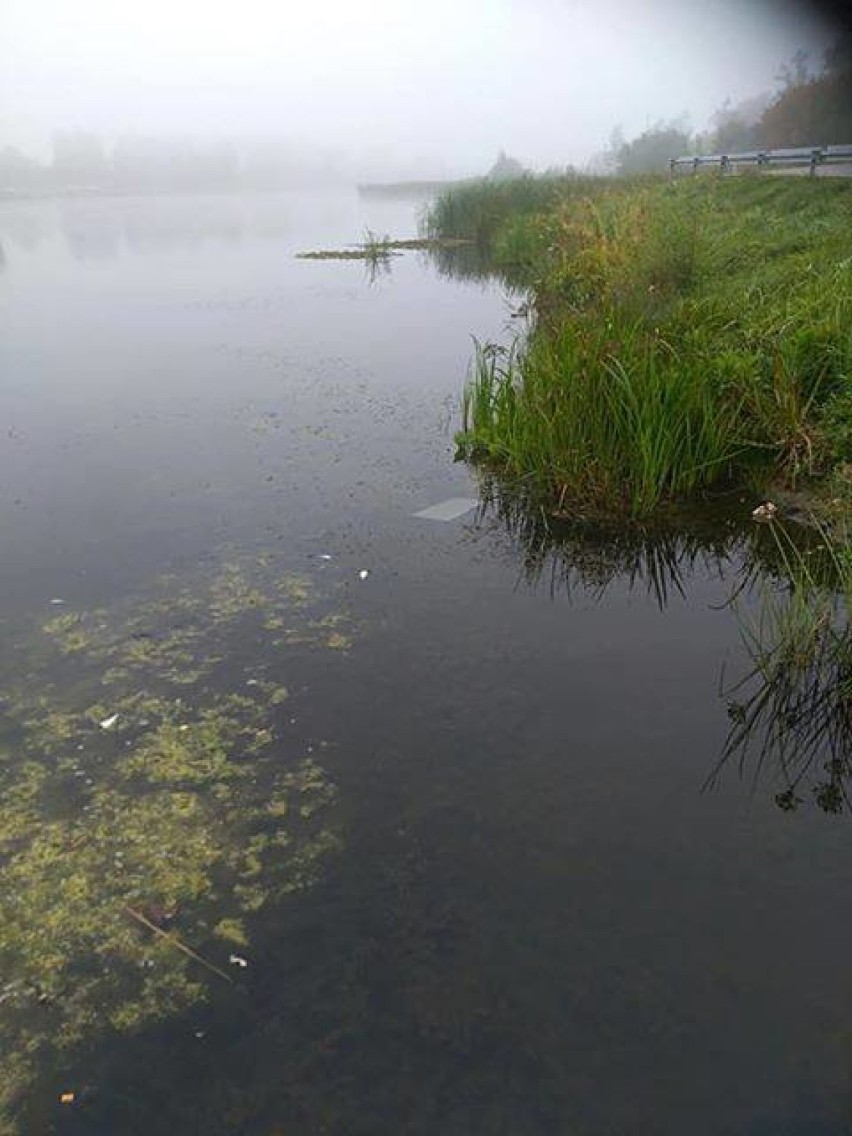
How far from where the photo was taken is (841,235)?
10359mm

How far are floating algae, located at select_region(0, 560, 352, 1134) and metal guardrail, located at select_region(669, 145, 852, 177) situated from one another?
56.9 feet

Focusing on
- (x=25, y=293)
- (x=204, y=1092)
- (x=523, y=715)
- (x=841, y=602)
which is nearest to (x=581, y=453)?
(x=841, y=602)

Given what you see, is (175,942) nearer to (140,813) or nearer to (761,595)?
(140,813)

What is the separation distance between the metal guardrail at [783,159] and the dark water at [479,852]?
14.9m

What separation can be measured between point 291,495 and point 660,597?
315cm

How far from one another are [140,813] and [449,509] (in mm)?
3719

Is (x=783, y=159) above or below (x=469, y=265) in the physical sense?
above

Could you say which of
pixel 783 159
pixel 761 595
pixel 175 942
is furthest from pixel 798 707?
pixel 783 159

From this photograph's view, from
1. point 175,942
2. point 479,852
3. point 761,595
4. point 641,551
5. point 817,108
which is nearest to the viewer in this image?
point 175,942

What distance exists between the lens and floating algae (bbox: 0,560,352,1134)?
9.15ft

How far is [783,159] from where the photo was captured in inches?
829

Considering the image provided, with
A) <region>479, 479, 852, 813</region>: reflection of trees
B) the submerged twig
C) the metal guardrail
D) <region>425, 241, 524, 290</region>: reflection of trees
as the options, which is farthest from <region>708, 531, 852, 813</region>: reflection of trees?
the metal guardrail

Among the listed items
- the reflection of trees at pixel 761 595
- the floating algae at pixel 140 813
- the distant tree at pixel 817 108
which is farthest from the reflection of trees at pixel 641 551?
the distant tree at pixel 817 108

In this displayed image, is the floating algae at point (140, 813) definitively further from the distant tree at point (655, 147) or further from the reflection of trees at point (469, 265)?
the distant tree at point (655, 147)
